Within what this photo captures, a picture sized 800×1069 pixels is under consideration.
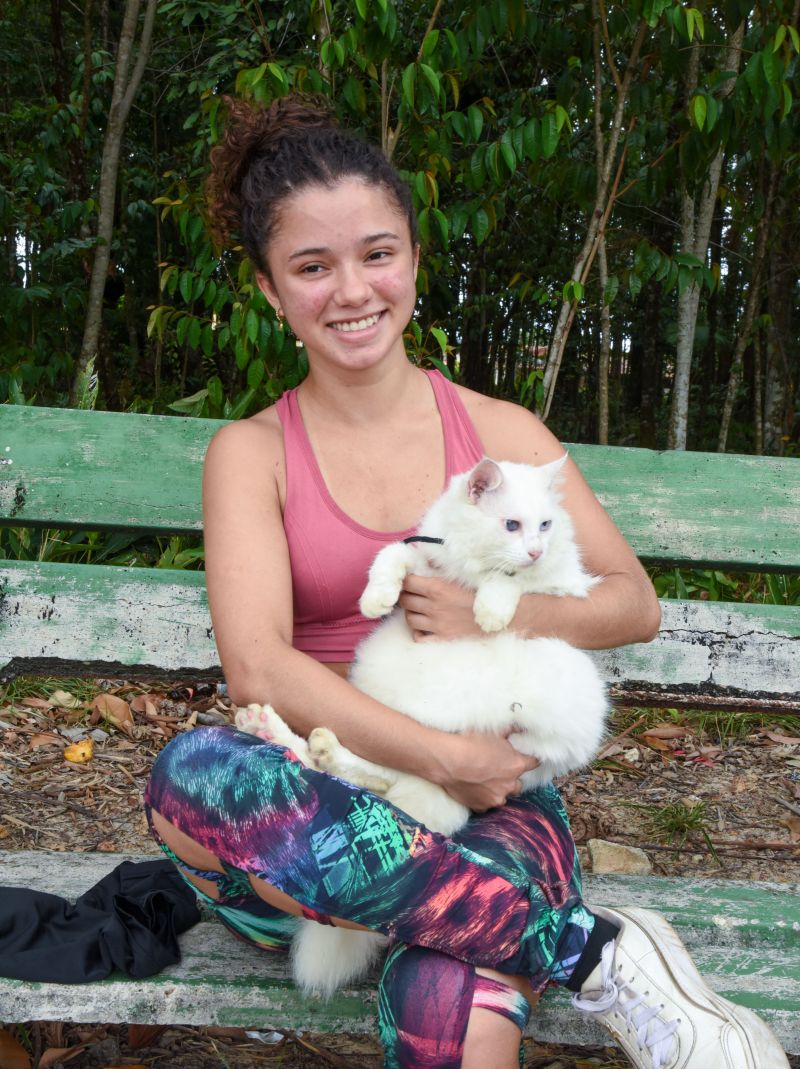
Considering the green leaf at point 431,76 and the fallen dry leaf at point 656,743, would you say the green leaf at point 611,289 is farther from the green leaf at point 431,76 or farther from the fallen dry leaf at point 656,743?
the fallen dry leaf at point 656,743

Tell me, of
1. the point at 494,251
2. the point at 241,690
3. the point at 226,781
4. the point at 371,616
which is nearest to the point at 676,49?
the point at 371,616

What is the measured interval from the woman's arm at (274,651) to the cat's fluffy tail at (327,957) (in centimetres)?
33

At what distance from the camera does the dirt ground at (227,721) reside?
2273 millimetres

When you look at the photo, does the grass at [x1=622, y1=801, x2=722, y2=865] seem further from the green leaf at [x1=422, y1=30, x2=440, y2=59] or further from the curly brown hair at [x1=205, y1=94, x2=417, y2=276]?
the green leaf at [x1=422, y1=30, x2=440, y2=59]

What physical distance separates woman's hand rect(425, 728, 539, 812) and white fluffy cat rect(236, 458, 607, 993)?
0.04 m

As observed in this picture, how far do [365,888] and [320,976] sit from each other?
215 mm

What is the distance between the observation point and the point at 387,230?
2090 mm

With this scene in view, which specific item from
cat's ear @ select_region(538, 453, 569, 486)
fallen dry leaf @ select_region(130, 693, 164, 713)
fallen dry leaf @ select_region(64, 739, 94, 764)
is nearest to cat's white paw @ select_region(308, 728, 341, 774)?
cat's ear @ select_region(538, 453, 569, 486)

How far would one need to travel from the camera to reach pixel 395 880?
1.60 m

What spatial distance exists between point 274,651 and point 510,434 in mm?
839

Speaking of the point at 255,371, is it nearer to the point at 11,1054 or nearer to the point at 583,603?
the point at 583,603

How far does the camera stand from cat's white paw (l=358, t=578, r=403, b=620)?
81.7 inches

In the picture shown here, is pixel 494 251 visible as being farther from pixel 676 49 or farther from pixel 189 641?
pixel 189 641

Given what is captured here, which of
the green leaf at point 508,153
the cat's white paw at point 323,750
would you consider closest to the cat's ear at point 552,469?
the cat's white paw at point 323,750
